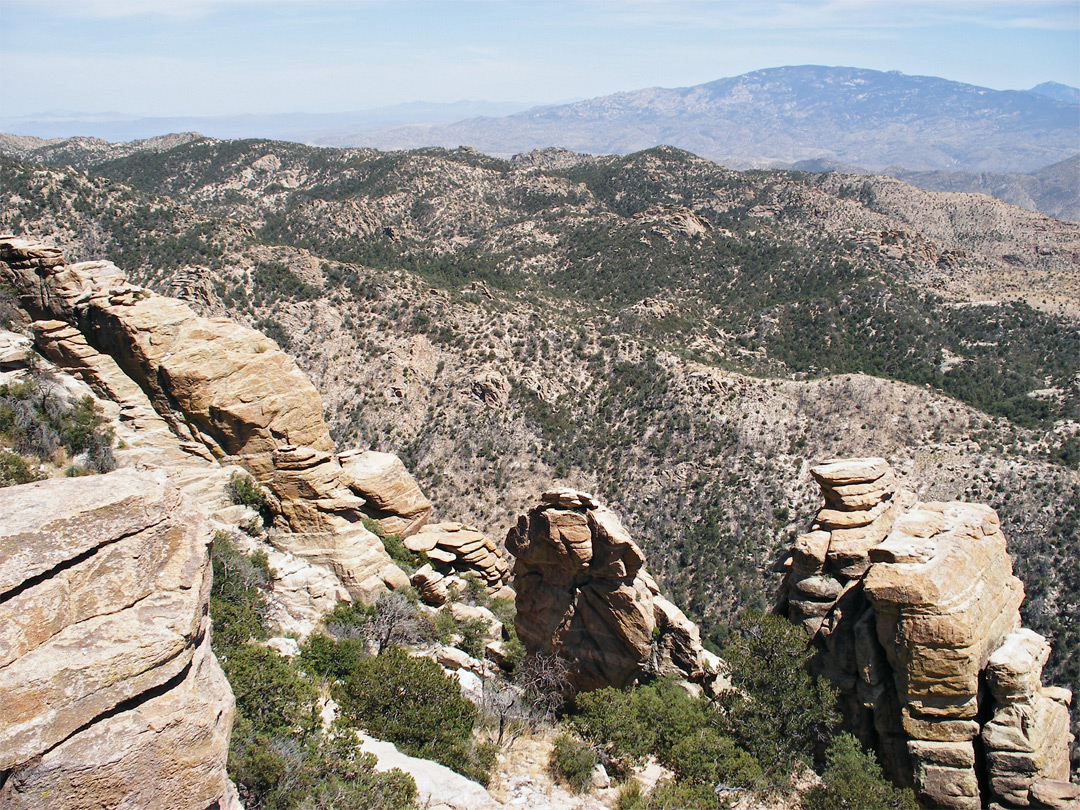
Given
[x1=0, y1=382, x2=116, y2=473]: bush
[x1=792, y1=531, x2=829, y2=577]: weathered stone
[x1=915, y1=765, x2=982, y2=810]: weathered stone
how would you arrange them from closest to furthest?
[x1=915, y1=765, x2=982, y2=810]: weathered stone, [x1=0, y1=382, x2=116, y2=473]: bush, [x1=792, y1=531, x2=829, y2=577]: weathered stone

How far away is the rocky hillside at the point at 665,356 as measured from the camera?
4834 centimetres

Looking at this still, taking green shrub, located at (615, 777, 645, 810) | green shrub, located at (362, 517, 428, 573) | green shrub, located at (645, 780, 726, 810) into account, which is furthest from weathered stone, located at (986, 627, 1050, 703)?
green shrub, located at (362, 517, 428, 573)

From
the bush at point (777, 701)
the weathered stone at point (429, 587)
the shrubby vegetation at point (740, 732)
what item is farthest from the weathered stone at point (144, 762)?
the weathered stone at point (429, 587)

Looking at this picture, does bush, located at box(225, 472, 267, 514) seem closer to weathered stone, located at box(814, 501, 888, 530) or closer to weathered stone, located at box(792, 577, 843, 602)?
weathered stone, located at box(792, 577, 843, 602)

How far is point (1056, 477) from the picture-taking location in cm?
4403

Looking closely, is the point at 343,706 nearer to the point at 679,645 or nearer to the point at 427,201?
the point at 679,645

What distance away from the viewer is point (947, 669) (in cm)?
1541

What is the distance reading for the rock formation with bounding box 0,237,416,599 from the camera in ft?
68.1

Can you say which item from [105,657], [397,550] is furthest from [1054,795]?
[397,550]

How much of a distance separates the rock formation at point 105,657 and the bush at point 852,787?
14.2m

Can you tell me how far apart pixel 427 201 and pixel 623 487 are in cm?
7779

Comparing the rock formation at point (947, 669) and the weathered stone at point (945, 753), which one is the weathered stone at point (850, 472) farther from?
the weathered stone at point (945, 753)

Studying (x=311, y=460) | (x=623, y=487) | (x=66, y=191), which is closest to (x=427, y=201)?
(x=66, y=191)

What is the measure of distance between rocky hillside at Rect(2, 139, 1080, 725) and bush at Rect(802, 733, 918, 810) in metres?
27.8
